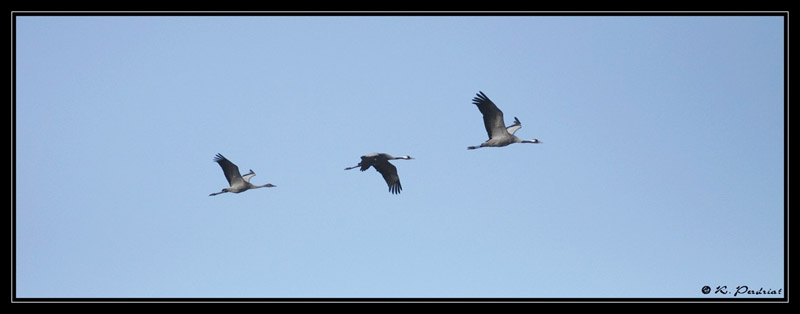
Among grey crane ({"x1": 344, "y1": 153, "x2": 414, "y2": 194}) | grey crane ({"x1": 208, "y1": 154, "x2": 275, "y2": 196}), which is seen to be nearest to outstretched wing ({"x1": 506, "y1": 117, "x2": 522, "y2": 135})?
grey crane ({"x1": 344, "y1": 153, "x2": 414, "y2": 194})

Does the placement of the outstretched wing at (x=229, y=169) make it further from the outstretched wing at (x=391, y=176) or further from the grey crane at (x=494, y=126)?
the grey crane at (x=494, y=126)

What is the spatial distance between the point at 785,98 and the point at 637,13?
4.27 m

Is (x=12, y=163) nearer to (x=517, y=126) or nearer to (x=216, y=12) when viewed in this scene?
(x=216, y=12)

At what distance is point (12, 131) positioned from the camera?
19.9m

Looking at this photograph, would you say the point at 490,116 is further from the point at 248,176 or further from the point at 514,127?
the point at 248,176

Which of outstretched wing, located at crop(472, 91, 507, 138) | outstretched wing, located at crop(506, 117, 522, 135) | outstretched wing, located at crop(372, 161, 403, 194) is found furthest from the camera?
outstretched wing, located at crop(372, 161, 403, 194)

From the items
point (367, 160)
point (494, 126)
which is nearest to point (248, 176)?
point (367, 160)

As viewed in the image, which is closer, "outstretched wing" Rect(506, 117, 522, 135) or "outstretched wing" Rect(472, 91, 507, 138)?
"outstretched wing" Rect(472, 91, 507, 138)

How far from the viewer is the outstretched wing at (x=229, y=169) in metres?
24.5

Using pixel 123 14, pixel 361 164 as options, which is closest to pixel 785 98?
pixel 361 164

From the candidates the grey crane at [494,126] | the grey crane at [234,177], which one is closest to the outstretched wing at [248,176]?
the grey crane at [234,177]

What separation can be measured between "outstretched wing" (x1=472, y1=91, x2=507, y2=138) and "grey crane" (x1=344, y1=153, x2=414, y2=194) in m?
3.37

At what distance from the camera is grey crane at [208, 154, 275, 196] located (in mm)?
24562

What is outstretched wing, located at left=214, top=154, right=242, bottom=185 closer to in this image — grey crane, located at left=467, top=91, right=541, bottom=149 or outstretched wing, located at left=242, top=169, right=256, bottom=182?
outstretched wing, located at left=242, top=169, right=256, bottom=182
